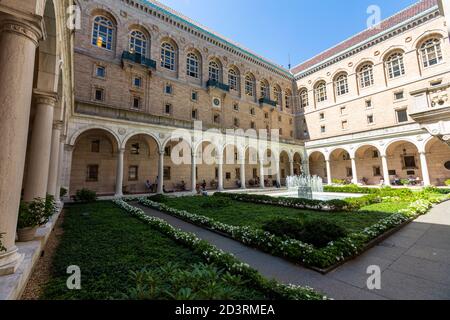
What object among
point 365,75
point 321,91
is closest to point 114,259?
point 365,75

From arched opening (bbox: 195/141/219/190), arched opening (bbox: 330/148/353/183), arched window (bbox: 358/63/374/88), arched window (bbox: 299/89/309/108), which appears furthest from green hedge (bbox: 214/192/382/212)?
arched window (bbox: 299/89/309/108)

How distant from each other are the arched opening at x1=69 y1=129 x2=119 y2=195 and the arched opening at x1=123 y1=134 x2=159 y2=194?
1.34m

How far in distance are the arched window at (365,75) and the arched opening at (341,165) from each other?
10207mm

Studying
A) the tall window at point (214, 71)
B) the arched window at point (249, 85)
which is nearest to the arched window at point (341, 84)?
the arched window at point (249, 85)

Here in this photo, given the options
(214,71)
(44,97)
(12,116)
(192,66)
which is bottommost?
(12,116)

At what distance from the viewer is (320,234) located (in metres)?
5.59

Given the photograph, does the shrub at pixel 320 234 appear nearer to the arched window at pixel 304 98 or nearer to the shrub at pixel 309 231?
the shrub at pixel 309 231

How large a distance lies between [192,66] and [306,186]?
21.8m

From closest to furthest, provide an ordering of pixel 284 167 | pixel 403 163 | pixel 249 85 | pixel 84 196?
pixel 84 196, pixel 403 163, pixel 249 85, pixel 284 167

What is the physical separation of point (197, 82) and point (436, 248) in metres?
27.6

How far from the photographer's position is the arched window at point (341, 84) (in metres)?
32.5

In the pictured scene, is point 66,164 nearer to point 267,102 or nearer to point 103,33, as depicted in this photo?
point 103,33
